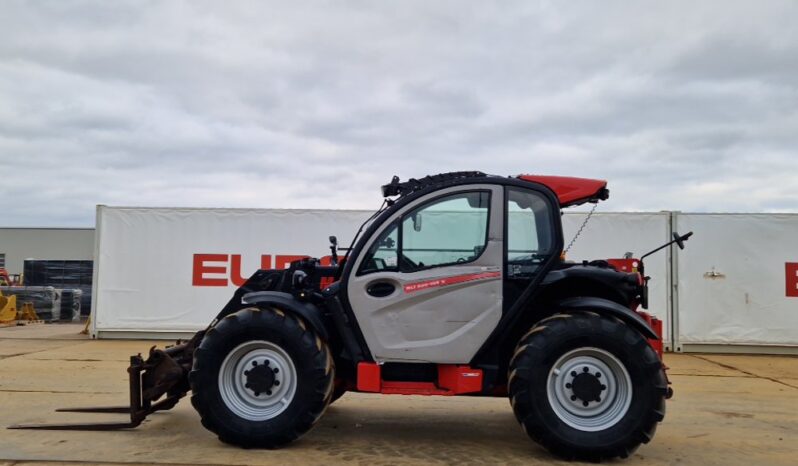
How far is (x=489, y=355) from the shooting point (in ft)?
16.6

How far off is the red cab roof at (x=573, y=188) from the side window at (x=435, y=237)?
61 cm

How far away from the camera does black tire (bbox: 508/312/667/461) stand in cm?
470

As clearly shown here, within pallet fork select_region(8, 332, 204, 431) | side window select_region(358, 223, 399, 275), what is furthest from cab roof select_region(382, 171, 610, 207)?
pallet fork select_region(8, 332, 204, 431)

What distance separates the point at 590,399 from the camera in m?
4.81

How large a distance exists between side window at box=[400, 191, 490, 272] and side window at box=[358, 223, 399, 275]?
2.5 inches

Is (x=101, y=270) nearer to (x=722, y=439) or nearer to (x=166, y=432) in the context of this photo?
(x=166, y=432)

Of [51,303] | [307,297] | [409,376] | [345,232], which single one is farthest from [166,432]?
[51,303]

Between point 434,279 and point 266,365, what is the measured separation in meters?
1.59

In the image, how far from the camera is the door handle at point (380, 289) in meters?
5.11

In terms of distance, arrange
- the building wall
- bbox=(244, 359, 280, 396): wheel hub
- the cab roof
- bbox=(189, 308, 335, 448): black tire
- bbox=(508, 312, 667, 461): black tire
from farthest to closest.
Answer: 1. the building wall
2. the cab roof
3. bbox=(244, 359, 280, 396): wheel hub
4. bbox=(189, 308, 335, 448): black tire
5. bbox=(508, 312, 667, 461): black tire

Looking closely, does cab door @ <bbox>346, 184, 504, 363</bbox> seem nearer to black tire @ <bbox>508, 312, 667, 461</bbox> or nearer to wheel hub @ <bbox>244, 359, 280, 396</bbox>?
black tire @ <bbox>508, 312, 667, 461</bbox>

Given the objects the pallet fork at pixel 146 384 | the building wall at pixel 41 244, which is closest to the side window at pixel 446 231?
the pallet fork at pixel 146 384

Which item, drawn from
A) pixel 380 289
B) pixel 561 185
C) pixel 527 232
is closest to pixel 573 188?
pixel 561 185

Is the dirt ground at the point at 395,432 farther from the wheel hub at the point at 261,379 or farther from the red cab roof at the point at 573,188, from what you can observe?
the red cab roof at the point at 573,188
